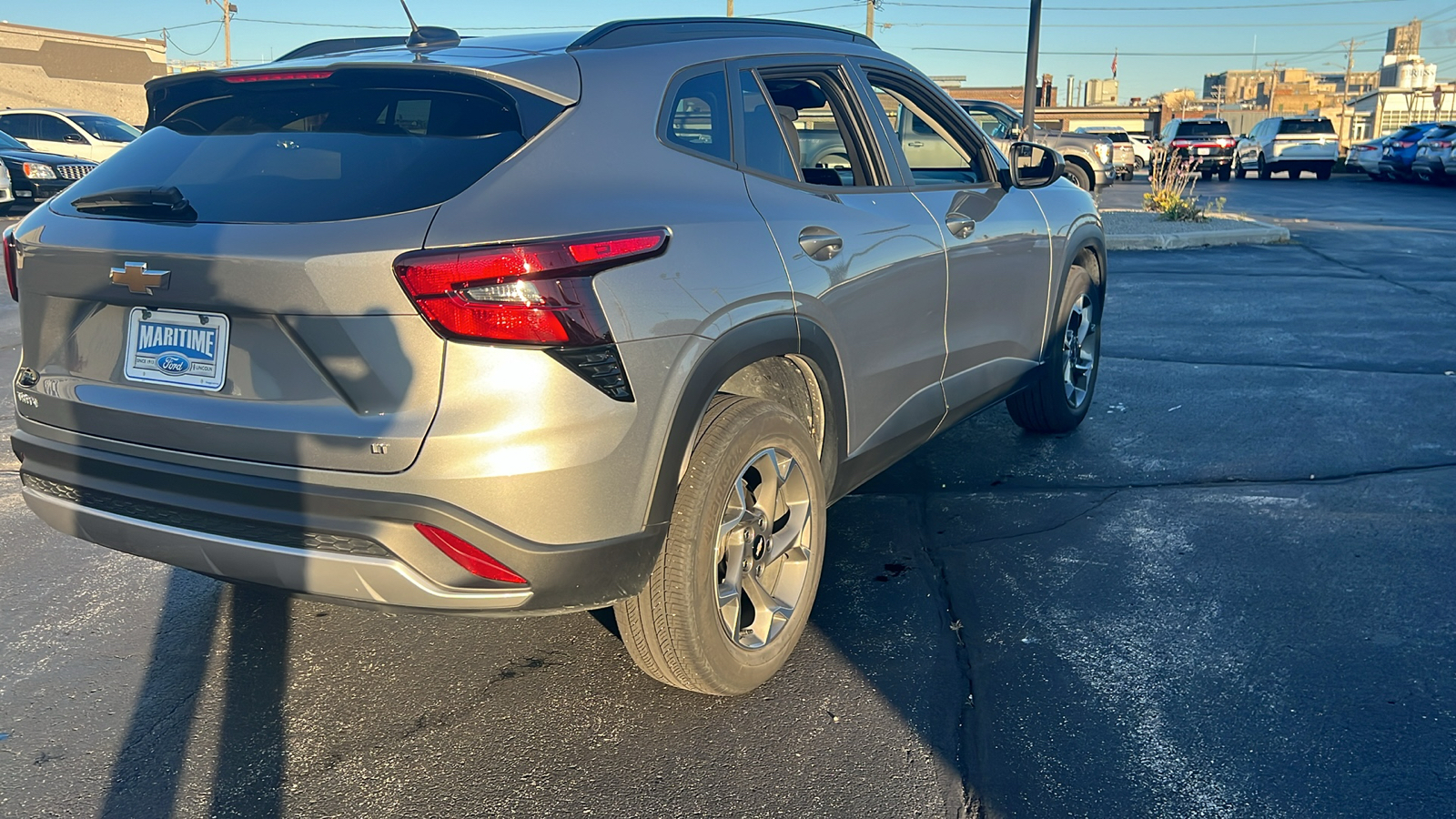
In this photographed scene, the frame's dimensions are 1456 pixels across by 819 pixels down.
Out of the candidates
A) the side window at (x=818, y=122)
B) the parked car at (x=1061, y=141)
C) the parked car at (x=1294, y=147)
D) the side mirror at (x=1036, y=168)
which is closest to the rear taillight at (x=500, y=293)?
the side window at (x=818, y=122)

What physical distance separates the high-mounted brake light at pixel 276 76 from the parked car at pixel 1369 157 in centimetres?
3473

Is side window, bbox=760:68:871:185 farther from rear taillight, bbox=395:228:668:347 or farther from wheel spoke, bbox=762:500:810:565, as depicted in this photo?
rear taillight, bbox=395:228:668:347

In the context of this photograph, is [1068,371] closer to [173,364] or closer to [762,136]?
[762,136]

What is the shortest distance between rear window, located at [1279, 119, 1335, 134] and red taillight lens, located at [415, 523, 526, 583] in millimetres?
37515

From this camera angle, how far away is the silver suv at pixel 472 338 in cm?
252

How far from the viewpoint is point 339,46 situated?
145 inches

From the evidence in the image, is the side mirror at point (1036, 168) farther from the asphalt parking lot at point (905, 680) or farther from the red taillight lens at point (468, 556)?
the red taillight lens at point (468, 556)

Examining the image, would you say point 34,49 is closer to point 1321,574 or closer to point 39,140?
point 39,140

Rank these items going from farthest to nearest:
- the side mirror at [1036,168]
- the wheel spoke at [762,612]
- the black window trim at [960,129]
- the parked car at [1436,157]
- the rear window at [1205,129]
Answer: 1. the rear window at [1205,129]
2. the parked car at [1436,157]
3. the side mirror at [1036,168]
4. the black window trim at [960,129]
5. the wheel spoke at [762,612]

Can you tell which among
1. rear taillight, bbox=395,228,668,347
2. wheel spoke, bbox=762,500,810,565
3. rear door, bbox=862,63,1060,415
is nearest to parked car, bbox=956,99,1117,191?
rear door, bbox=862,63,1060,415

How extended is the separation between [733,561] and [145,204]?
5.54ft

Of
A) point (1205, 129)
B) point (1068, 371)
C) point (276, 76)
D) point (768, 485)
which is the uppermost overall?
point (276, 76)

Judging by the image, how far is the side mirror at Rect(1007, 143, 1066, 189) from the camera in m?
4.72

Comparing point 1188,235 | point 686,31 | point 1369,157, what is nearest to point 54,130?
point 1188,235
